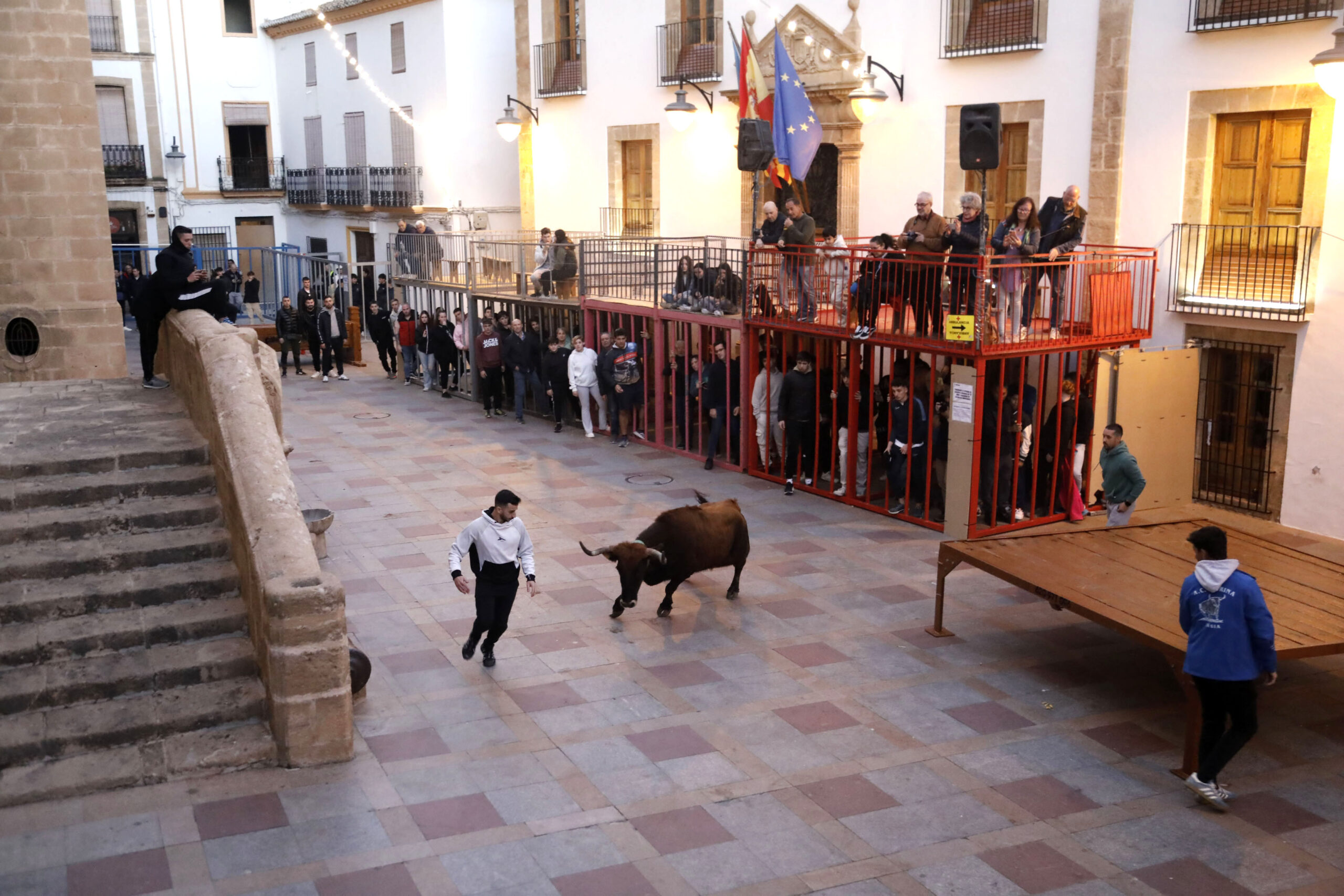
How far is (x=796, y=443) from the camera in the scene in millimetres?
14758

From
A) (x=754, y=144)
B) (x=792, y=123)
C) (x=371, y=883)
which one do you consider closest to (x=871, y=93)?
(x=792, y=123)

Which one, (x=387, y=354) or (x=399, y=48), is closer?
(x=387, y=354)

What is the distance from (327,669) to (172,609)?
160 cm

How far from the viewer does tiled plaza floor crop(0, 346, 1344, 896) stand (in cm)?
652

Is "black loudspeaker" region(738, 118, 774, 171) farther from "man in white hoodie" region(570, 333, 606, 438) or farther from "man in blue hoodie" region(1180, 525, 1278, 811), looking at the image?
"man in blue hoodie" region(1180, 525, 1278, 811)

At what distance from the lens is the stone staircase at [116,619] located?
24.3ft

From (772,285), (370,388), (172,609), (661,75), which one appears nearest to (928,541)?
(772,285)

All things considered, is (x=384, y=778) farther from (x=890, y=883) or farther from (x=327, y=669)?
(x=890, y=883)

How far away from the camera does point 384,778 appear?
7.50 meters

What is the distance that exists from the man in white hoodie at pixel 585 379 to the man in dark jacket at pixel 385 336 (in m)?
6.41

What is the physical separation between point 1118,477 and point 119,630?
8.10 m

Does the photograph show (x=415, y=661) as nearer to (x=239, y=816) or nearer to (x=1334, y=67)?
(x=239, y=816)

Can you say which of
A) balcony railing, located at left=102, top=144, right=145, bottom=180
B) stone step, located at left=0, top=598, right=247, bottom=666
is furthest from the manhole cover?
balcony railing, located at left=102, top=144, right=145, bottom=180

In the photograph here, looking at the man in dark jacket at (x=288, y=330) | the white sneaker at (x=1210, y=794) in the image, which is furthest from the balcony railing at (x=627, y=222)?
the white sneaker at (x=1210, y=794)
